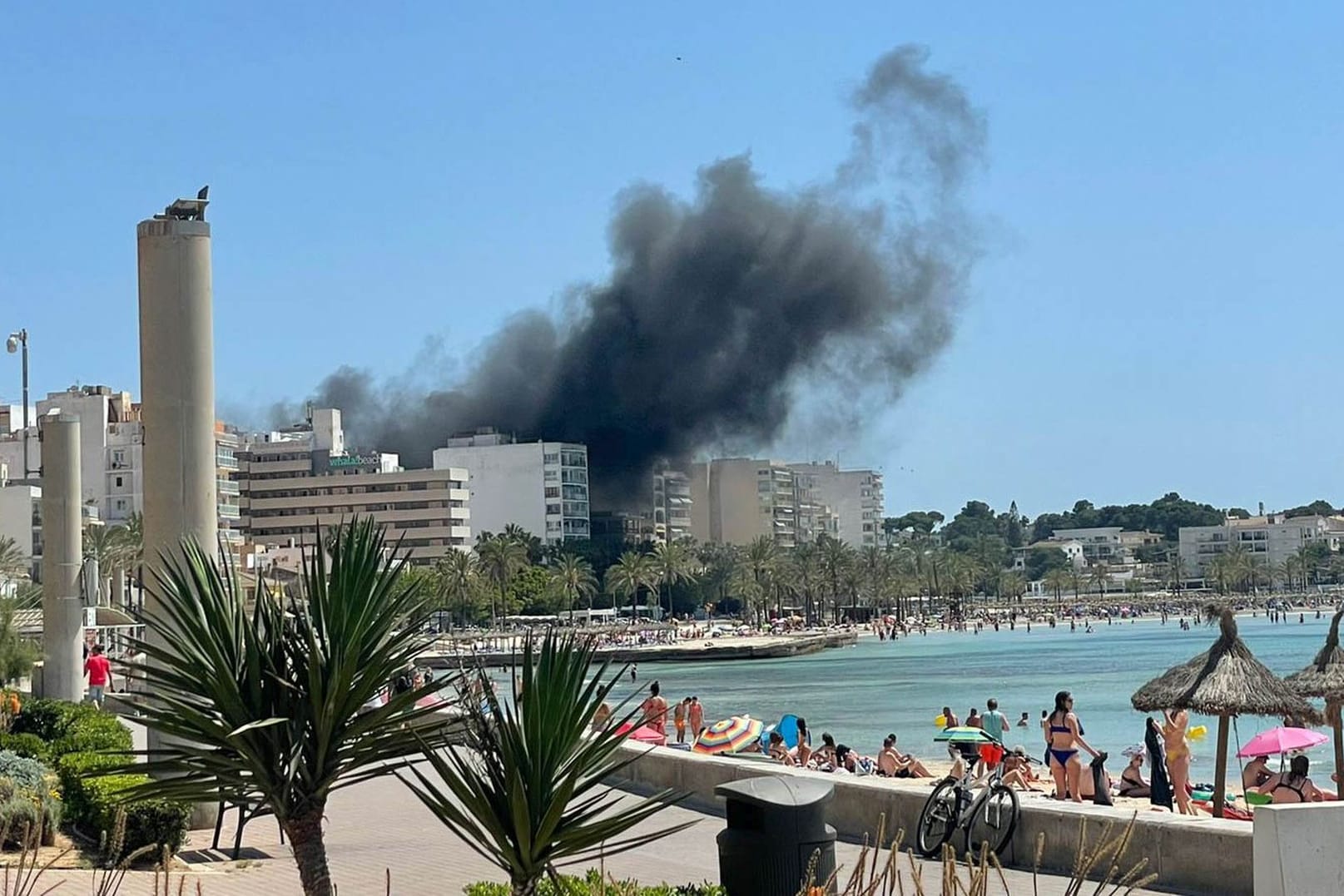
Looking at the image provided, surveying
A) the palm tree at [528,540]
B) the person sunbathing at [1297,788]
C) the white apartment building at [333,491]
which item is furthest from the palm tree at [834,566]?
the person sunbathing at [1297,788]

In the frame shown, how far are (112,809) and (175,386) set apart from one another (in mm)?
3567

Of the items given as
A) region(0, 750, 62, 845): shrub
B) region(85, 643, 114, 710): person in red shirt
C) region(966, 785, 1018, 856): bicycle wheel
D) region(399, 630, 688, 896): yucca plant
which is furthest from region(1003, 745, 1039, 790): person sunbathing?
region(399, 630, 688, 896): yucca plant

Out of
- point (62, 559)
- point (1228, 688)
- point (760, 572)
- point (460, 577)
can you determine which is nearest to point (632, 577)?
point (760, 572)

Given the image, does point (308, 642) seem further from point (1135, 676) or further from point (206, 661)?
point (1135, 676)

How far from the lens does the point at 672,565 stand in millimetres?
157500

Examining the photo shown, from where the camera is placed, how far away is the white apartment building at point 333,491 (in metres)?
152

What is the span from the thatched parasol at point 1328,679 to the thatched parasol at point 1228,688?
626mm

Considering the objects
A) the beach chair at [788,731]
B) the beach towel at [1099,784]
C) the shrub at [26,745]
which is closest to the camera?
the beach towel at [1099,784]

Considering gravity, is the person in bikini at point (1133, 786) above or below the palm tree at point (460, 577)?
below

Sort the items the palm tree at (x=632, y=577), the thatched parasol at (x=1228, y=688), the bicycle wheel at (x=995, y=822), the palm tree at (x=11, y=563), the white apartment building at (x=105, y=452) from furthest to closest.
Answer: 1. the palm tree at (x=632, y=577)
2. the white apartment building at (x=105, y=452)
3. the palm tree at (x=11, y=563)
4. the thatched parasol at (x=1228, y=688)
5. the bicycle wheel at (x=995, y=822)

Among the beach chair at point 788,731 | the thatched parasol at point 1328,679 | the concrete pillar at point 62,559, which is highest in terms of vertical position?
the concrete pillar at point 62,559

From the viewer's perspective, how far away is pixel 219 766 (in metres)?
7.05

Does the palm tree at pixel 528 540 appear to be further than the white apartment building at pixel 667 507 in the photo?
No

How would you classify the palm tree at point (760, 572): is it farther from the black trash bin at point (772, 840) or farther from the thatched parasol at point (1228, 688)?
the black trash bin at point (772, 840)
